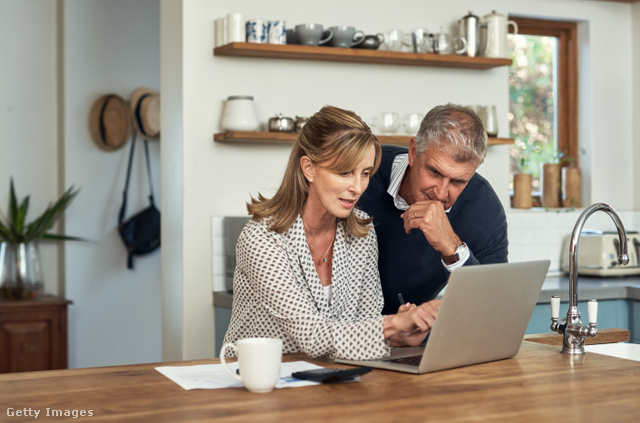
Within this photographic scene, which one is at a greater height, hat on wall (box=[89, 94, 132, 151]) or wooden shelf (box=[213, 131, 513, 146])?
hat on wall (box=[89, 94, 132, 151])

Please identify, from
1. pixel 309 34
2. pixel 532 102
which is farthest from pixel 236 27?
pixel 532 102

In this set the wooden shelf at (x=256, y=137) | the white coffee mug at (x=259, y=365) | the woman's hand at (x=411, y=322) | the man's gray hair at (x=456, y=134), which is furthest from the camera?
the wooden shelf at (x=256, y=137)

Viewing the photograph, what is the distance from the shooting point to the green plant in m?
4.34

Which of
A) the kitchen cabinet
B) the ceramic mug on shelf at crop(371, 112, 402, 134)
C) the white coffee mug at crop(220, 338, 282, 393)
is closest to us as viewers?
the white coffee mug at crop(220, 338, 282, 393)

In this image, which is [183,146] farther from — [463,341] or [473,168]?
[463,341]

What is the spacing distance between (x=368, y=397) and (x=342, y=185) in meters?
0.62

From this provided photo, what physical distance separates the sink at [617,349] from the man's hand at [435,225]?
0.44 metres

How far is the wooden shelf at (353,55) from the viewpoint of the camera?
3459 millimetres

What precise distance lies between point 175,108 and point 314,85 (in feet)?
2.15

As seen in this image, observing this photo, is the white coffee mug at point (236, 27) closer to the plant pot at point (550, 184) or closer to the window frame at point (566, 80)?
the window frame at point (566, 80)

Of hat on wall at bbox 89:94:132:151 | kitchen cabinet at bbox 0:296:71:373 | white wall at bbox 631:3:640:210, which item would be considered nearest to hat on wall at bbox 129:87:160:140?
hat on wall at bbox 89:94:132:151

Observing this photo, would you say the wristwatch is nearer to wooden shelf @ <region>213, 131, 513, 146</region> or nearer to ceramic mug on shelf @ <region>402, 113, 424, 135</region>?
wooden shelf @ <region>213, 131, 513, 146</region>

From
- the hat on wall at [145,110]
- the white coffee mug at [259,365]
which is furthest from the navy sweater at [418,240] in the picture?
the hat on wall at [145,110]

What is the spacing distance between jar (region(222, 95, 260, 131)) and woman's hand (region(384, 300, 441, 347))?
1.83 metres
